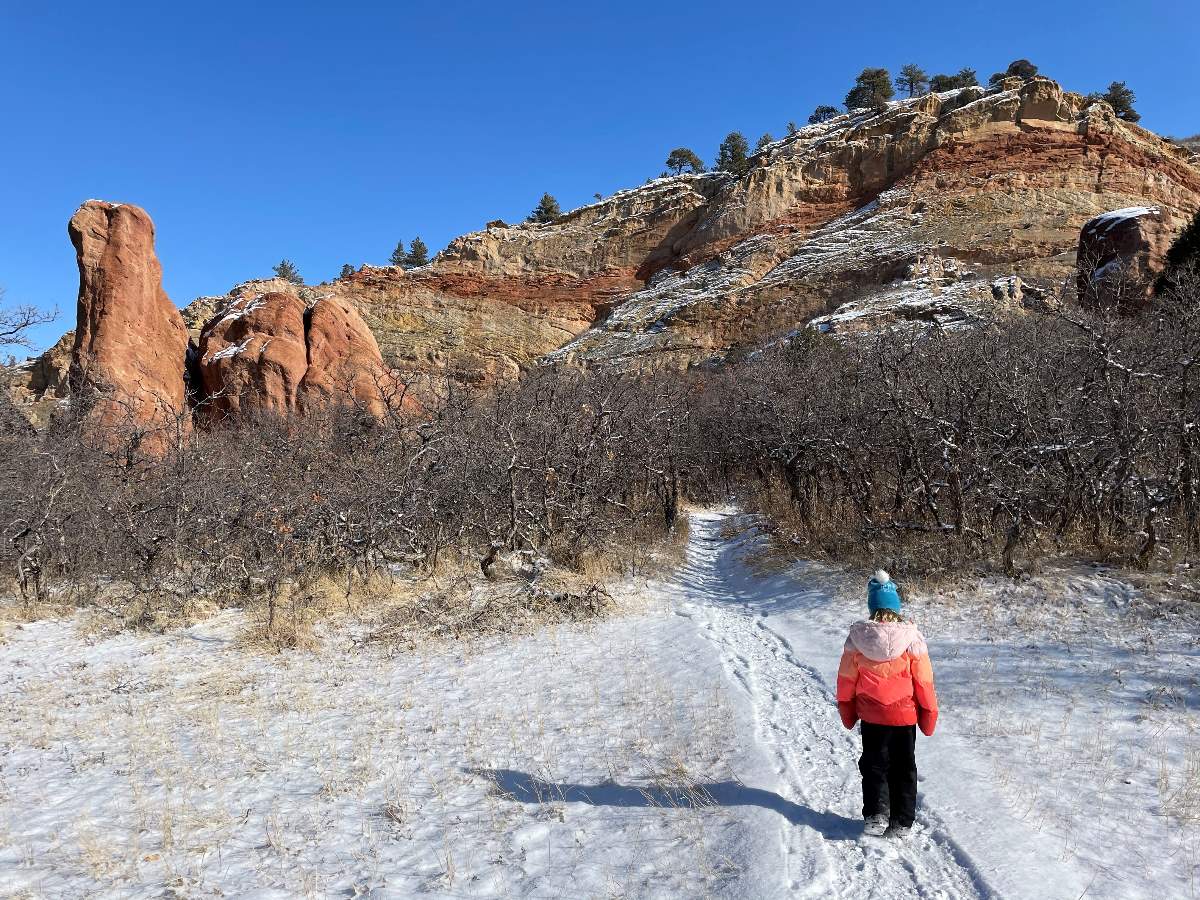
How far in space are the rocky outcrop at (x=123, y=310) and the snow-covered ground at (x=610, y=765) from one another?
20941mm

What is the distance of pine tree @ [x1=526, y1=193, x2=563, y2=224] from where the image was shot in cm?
6850

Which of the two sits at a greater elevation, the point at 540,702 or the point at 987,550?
the point at 987,550

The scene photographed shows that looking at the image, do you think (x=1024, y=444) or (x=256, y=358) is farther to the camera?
(x=256, y=358)

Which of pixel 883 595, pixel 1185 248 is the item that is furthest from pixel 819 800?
pixel 1185 248

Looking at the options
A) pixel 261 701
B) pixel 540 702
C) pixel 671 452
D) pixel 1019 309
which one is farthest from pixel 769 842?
pixel 1019 309

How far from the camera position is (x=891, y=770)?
11.7 ft

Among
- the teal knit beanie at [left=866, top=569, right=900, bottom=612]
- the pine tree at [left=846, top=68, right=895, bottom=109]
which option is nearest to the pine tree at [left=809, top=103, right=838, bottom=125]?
the pine tree at [left=846, top=68, right=895, bottom=109]

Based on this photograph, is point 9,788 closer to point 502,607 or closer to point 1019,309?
point 502,607

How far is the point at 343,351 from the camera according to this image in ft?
91.5

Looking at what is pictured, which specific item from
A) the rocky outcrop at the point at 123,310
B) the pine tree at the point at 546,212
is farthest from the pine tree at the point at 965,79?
the rocky outcrop at the point at 123,310

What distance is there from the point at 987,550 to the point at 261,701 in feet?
32.4

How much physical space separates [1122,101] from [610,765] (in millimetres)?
75374

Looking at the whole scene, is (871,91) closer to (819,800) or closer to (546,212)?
(546,212)

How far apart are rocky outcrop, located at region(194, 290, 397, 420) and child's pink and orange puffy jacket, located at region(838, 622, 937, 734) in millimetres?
23143
